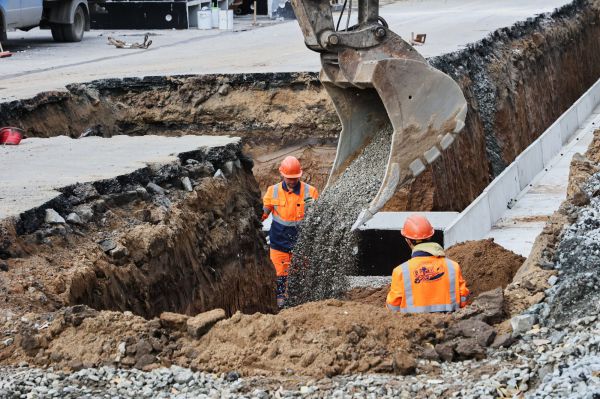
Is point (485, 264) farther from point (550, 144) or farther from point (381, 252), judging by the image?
point (550, 144)

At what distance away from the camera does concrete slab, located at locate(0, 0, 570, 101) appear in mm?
14969

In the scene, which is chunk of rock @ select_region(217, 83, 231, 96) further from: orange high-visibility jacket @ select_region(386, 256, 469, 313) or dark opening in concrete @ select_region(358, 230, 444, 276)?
orange high-visibility jacket @ select_region(386, 256, 469, 313)

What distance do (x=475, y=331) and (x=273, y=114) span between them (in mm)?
8673

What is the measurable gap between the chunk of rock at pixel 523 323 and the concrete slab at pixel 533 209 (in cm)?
494

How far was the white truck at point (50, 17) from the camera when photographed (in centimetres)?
2012

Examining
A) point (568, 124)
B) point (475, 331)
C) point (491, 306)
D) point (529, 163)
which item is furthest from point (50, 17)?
point (475, 331)

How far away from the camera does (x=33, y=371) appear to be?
5535 mm

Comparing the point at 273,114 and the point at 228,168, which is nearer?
the point at 228,168

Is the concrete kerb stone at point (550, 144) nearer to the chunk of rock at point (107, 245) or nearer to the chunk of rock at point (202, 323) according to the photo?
the chunk of rock at point (107, 245)

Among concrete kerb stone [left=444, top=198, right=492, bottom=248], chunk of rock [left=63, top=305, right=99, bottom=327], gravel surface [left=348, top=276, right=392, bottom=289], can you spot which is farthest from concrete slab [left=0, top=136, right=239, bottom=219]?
concrete kerb stone [left=444, top=198, right=492, bottom=248]

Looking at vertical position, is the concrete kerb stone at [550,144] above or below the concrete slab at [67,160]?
below

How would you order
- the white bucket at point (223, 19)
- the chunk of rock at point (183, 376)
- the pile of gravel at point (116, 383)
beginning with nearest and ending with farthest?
the pile of gravel at point (116, 383), the chunk of rock at point (183, 376), the white bucket at point (223, 19)

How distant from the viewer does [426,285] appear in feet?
24.0

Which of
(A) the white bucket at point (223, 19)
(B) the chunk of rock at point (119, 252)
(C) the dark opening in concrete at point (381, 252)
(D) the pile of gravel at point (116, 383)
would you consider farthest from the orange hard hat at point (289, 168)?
(A) the white bucket at point (223, 19)
